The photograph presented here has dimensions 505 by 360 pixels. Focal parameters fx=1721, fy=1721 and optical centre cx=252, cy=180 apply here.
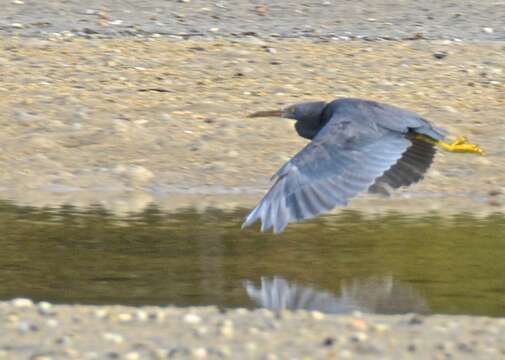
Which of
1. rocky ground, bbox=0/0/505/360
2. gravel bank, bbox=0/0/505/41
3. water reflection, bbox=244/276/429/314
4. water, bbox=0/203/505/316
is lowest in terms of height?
gravel bank, bbox=0/0/505/41

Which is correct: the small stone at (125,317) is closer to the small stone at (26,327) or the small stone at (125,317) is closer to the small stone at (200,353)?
the small stone at (26,327)

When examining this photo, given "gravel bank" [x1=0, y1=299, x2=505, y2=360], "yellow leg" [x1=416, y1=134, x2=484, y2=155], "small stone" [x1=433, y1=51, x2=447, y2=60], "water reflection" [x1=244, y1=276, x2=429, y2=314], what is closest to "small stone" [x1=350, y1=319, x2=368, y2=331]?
"gravel bank" [x1=0, y1=299, x2=505, y2=360]

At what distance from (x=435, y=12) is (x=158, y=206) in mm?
6608

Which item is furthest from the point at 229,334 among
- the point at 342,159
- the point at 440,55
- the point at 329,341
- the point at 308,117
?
the point at 440,55

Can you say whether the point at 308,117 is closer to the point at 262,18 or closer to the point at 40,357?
the point at 40,357

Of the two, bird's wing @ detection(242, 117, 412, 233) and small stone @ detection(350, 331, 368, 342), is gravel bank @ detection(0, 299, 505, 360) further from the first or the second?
bird's wing @ detection(242, 117, 412, 233)

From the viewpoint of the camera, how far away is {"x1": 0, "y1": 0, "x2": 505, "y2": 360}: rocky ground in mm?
7340

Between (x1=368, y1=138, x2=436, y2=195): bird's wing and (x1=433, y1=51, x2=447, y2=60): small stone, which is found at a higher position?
(x1=368, y1=138, x2=436, y2=195): bird's wing

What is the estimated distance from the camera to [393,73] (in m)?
14.4

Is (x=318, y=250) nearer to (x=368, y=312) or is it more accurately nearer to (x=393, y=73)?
(x=368, y=312)

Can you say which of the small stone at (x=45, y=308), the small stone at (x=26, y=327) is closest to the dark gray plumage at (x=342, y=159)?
the small stone at (x=45, y=308)

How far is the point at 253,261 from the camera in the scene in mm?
9141

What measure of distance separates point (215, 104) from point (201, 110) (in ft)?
0.54

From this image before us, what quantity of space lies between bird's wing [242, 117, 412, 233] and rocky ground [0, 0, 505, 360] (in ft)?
1.95
